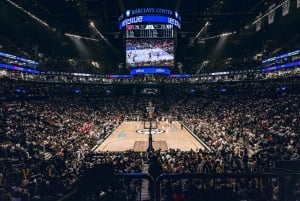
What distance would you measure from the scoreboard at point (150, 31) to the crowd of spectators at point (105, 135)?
42.9 feet

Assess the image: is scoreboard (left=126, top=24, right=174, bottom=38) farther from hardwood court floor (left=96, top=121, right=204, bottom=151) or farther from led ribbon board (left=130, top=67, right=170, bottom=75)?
hardwood court floor (left=96, top=121, right=204, bottom=151)

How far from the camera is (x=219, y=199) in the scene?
3926 millimetres

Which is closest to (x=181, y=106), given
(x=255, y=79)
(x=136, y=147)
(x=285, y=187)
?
(x=255, y=79)

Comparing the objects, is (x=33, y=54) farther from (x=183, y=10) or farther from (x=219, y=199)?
(x=219, y=199)

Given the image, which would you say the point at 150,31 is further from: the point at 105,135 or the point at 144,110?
the point at 144,110

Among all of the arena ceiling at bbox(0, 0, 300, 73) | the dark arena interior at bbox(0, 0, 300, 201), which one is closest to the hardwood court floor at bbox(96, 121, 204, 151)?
the dark arena interior at bbox(0, 0, 300, 201)

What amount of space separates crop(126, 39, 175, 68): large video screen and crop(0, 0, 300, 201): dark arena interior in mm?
144

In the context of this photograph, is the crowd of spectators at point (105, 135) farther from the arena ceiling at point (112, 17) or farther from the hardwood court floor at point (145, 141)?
the arena ceiling at point (112, 17)

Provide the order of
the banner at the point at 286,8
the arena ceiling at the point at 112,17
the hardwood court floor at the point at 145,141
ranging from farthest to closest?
the arena ceiling at the point at 112,17 → the hardwood court floor at the point at 145,141 → the banner at the point at 286,8

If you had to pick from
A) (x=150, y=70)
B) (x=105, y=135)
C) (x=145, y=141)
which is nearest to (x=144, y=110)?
(x=150, y=70)

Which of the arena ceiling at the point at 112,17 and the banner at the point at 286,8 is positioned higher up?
the arena ceiling at the point at 112,17

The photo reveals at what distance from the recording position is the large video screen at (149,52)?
37250 mm

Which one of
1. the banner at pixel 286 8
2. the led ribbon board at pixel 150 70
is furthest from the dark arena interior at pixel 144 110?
the led ribbon board at pixel 150 70

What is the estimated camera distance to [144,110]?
48.9m
